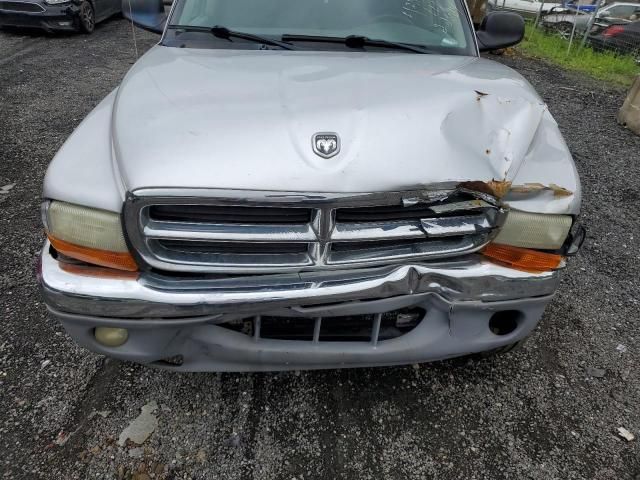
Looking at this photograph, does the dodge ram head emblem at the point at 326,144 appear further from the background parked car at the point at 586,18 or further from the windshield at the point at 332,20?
the background parked car at the point at 586,18

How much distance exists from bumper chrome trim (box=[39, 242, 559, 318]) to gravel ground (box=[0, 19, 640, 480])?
72 cm

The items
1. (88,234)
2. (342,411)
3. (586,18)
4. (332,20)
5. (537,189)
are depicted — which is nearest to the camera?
(88,234)

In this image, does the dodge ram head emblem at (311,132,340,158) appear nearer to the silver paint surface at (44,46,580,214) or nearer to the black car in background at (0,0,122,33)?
the silver paint surface at (44,46,580,214)

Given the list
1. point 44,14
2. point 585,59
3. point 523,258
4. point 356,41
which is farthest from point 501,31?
point 44,14

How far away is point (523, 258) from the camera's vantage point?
189 cm

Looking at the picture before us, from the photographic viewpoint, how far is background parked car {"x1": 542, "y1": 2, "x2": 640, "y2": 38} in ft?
34.9

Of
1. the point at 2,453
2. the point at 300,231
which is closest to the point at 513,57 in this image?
the point at 300,231

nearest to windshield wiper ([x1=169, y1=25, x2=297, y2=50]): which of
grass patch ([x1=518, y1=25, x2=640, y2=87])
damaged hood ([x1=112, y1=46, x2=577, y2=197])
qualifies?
damaged hood ([x1=112, y1=46, x2=577, y2=197])

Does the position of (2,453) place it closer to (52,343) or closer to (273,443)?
(52,343)

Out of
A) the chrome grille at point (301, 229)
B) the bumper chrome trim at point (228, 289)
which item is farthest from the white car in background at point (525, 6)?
the bumper chrome trim at point (228, 289)

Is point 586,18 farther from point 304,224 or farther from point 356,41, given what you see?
point 304,224

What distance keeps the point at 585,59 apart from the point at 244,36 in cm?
916

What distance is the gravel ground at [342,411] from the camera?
204 centimetres

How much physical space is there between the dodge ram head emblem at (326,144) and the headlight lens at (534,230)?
701 millimetres
